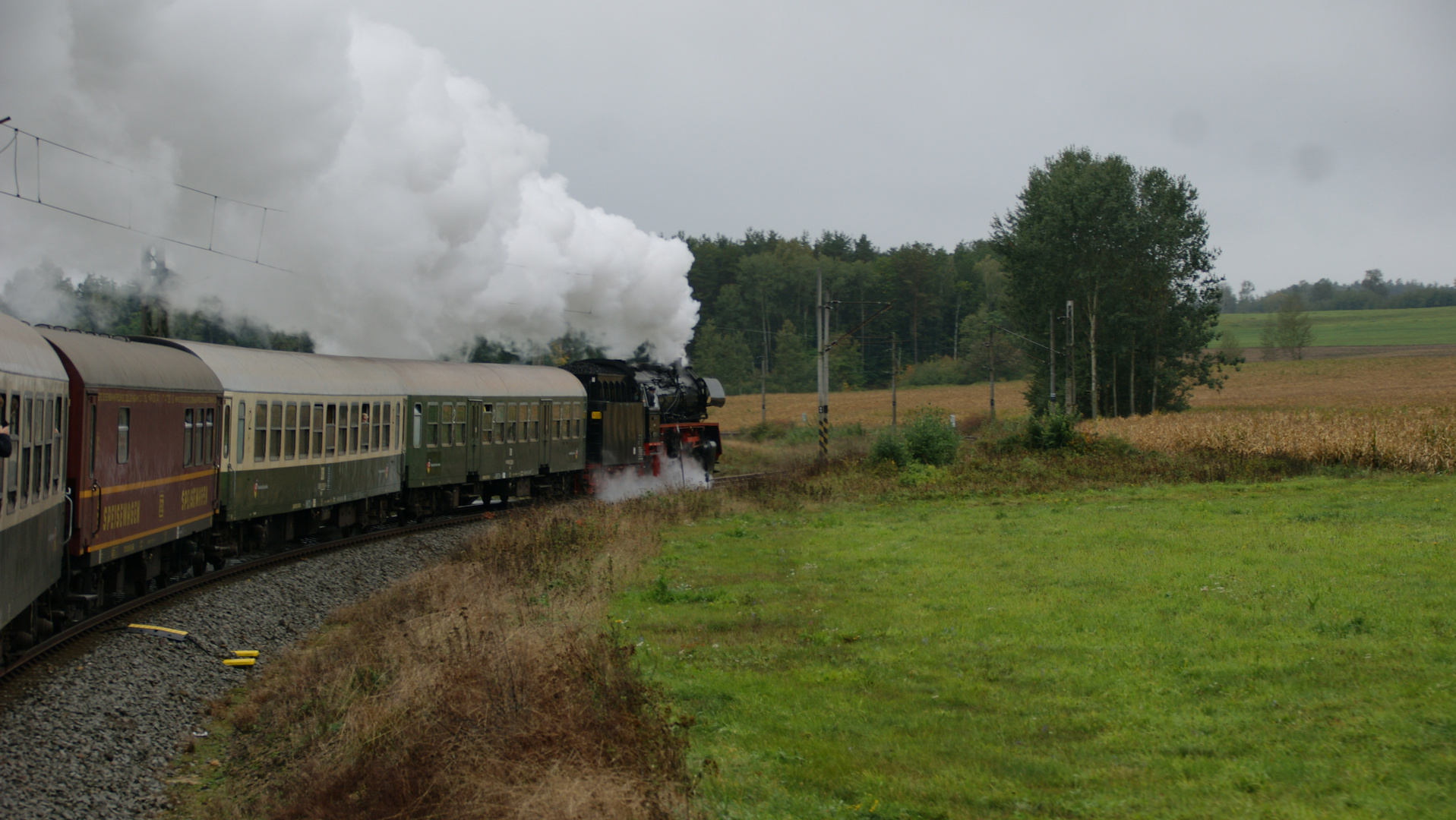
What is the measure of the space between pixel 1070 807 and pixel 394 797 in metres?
4.07

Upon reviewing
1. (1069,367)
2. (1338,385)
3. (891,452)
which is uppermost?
(1069,367)

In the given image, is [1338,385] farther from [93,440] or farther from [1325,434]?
[93,440]

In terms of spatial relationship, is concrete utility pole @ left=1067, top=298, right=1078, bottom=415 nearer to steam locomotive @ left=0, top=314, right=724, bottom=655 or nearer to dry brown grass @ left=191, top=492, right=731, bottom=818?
steam locomotive @ left=0, top=314, right=724, bottom=655

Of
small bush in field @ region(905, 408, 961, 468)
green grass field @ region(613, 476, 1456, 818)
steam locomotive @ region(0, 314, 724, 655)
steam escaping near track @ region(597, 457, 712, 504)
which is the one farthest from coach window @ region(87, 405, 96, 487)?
small bush in field @ region(905, 408, 961, 468)

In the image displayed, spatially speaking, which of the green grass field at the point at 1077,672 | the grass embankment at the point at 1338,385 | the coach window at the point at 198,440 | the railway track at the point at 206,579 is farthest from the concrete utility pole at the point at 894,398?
the coach window at the point at 198,440

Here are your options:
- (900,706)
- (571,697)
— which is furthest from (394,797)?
(900,706)

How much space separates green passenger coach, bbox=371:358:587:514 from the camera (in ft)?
80.5

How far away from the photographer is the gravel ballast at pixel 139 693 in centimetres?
801

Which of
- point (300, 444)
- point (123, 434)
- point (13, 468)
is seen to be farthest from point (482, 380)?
point (13, 468)

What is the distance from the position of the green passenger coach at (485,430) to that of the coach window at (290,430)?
444 cm

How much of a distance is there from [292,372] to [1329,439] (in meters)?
26.2

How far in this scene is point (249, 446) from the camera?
17.7 m

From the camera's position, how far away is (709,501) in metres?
27.4

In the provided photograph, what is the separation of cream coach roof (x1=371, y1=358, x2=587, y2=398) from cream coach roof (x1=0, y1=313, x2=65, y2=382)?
1296 centimetres
